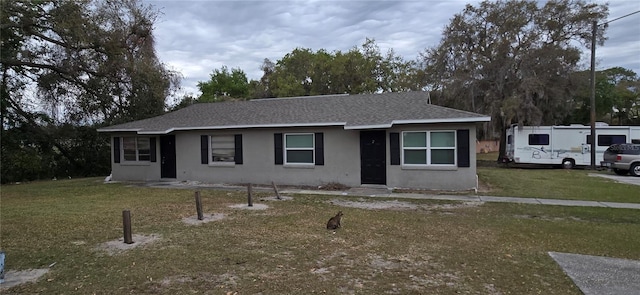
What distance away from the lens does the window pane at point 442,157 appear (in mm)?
13185

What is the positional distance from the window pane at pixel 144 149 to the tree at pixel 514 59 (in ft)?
62.4

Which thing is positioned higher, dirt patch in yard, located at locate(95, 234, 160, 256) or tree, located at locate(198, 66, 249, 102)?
tree, located at locate(198, 66, 249, 102)

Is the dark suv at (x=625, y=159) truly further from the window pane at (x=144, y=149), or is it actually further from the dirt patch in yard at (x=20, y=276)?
the dirt patch in yard at (x=20, y=276)

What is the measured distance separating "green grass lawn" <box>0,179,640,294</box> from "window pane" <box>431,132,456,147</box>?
2981 mm

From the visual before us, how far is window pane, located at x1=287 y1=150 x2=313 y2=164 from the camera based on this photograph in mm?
14909

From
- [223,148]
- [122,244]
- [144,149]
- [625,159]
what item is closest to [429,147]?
[223,148]

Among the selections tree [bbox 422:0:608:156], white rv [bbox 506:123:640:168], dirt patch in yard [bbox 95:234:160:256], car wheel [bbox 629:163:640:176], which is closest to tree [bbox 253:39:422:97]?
tree [bbox 422:0:608:156]

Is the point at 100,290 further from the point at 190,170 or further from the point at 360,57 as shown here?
the point at 360,57

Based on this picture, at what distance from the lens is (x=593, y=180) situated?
1611cm

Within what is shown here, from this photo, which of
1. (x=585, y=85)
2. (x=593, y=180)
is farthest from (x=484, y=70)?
(x=593, y=180)

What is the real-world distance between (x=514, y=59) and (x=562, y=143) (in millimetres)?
6296

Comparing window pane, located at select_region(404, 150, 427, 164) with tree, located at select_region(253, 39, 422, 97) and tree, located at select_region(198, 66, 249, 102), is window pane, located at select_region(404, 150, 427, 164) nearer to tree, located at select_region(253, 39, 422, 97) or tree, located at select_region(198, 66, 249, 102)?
tree, located at select_region(253, 39, 422, 97)

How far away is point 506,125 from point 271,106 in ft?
53.4

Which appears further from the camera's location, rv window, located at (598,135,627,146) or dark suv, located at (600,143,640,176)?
rv window, located at (598,135,627,146)
